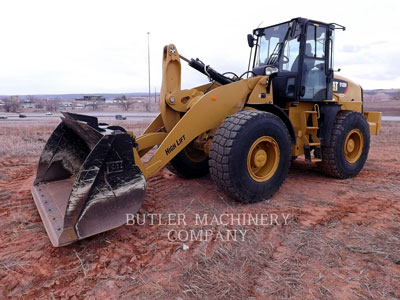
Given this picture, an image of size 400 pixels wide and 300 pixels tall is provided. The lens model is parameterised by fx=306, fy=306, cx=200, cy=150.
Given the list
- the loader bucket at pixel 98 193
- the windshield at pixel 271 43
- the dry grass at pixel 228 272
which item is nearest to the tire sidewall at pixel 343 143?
the windshield at pixel 271 43

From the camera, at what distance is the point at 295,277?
2537mm

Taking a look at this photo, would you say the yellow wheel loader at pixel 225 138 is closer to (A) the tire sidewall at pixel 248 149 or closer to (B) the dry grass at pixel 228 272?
(A) the tire sidewall at pixel 248 149

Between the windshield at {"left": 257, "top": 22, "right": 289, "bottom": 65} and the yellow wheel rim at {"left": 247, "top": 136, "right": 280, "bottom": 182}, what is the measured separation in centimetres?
171

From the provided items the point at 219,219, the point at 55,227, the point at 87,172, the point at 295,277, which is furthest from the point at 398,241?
the point at 55,227

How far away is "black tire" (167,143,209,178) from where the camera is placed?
16.6 ft

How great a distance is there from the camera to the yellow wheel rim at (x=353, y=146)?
18.6 ft

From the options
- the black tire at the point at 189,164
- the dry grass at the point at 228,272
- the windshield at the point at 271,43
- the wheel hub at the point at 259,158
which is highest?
the windshield at the point at 271,43

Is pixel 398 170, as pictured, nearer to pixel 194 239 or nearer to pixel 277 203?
pixel 277 203

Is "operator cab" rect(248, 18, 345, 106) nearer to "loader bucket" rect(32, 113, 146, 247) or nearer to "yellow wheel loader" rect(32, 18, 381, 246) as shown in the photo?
"yellow wheel loader" rect(32, 18, 381, 246)

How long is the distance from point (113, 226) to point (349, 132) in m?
4.47

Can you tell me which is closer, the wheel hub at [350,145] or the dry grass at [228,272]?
the dry grass at [228,272]

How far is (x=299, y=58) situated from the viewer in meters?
4.93

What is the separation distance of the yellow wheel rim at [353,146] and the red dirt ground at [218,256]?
150 centimetres

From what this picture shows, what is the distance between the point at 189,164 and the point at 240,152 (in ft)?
4.98
